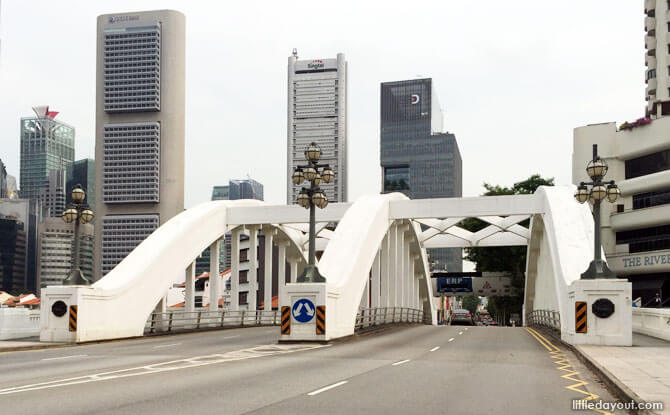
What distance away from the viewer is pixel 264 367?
14570mm

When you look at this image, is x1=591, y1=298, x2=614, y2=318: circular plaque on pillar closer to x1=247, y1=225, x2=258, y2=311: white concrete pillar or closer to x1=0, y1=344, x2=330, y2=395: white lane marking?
x1=0, y1=344, x2=330, y2=395: white lane marking

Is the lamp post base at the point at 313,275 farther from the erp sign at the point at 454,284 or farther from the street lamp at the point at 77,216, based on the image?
the erp sign at the point at 454,284

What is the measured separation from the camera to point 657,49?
8062 centimetres

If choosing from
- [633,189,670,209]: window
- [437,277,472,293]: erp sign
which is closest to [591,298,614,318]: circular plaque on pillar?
[633,189,670,209]: window

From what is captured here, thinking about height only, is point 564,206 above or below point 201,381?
above

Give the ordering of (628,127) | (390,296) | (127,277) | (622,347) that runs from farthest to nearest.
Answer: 1. (628,127)
2. (390,296)
3. (127,277)
4. (622,347)

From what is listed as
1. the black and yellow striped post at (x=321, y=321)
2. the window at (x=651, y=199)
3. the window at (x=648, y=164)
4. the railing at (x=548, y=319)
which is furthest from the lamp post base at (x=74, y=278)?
the window at (x=648, y=164)

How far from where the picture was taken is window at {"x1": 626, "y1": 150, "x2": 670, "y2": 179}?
61.0m

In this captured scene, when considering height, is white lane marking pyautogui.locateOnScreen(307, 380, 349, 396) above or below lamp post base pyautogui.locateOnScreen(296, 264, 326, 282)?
below

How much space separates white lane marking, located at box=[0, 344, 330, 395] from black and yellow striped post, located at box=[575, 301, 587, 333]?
23.0ft

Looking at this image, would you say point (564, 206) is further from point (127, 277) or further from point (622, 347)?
point (127, 277)

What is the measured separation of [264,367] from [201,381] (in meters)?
2.76

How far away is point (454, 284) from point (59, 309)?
169 feet

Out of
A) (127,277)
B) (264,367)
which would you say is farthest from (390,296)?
(264,367)
